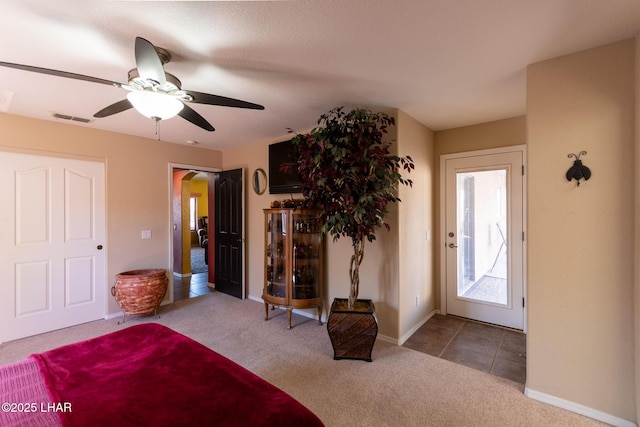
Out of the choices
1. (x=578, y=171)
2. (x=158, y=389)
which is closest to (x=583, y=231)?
(x=578, y=171)

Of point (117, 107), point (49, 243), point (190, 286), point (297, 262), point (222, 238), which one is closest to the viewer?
point (117, 107)

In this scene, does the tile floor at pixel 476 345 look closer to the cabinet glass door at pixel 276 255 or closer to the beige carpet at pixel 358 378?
the beige carpet at pixel 358 378

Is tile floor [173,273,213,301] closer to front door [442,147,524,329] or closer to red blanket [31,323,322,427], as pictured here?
red blanket [31,323,322,427]

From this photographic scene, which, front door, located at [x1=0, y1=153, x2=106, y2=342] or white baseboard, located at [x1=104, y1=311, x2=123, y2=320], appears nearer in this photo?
front door, located at [x1=0, y1=153, x2=106, y2=342]

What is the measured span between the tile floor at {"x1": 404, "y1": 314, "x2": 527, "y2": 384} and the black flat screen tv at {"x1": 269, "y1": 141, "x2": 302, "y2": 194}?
235 cm

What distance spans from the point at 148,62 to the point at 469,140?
11.4 feet

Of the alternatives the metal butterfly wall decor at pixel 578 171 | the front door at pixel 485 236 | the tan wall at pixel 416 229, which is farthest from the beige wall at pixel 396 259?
the metal butterfly wall decor at pixel 578 171

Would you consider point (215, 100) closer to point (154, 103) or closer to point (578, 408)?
point (154, 103)

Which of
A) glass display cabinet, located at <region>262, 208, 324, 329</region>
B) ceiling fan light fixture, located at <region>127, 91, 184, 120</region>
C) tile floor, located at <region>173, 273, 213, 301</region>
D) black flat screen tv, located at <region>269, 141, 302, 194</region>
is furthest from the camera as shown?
tile floor, located at <region>173, 273, 213, 301</region>

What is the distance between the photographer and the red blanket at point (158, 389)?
1.06 m

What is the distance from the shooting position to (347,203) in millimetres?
2561

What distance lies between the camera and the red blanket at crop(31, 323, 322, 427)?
3.49 ft

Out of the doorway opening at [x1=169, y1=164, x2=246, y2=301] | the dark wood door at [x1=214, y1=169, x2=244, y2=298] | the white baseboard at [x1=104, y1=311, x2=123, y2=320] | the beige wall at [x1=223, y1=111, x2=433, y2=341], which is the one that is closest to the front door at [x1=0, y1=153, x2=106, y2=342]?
the white baseboard at [x1=104, y1=311, x2=123, y2=320]

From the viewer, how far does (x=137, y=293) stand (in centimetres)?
347
